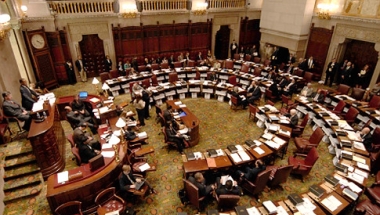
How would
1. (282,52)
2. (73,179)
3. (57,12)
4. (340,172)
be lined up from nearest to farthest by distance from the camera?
(73,179) → (340,172) → (57,12) → (282,52)

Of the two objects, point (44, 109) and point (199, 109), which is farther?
point (199, 109)

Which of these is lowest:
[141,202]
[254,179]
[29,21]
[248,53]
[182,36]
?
[141,202]

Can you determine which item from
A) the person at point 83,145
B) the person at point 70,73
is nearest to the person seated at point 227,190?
the person at point 83,145

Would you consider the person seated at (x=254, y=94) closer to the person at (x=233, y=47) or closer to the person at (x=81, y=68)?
the person at (x=233, y=47)

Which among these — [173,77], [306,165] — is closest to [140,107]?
[173,77]

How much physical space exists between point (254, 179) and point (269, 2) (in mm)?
14194

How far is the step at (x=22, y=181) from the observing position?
6.93 metres

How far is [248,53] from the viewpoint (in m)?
18.1

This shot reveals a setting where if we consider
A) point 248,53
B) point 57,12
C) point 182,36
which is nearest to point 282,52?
point 248,53

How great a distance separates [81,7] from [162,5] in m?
4.97

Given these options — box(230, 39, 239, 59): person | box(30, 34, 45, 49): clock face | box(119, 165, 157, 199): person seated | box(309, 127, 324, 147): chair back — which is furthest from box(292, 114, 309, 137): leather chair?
box(30, 34, 45, 49): clock face

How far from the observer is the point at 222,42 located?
19.9m

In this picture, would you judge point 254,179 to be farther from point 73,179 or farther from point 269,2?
point 269,2

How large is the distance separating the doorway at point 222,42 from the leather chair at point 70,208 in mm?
16587
